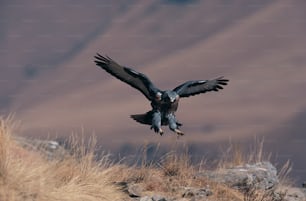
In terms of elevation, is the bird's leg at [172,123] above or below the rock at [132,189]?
above

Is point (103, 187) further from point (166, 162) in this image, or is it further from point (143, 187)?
point (166, 162)

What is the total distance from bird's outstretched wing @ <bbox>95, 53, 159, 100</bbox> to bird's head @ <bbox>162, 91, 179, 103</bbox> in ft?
1.16

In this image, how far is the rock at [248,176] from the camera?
12.5 metres

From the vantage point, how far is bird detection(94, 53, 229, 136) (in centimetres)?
1038

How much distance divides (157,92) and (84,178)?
1.65 metres

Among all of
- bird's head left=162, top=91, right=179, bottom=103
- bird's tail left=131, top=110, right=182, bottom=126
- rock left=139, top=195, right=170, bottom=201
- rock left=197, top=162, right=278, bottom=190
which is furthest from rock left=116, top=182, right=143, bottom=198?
rock left=197, top=162, right=278, bottom=190

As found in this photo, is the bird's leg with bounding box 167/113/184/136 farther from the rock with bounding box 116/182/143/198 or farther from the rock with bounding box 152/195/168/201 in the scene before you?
the rock with bounding box 116/182/143/198

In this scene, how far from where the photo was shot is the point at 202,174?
1252 centimetres

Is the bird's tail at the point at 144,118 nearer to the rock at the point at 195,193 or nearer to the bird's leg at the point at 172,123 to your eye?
the bird's leg at the point at 172,123

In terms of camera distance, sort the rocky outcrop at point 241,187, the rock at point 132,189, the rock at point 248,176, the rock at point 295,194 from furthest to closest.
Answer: the rock at point 295,194 → the rock at point 248,176 → the rocky outcrop at point 241,187 → the rock at point 132,189

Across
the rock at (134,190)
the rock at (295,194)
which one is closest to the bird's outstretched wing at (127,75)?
the rock at (134,190)

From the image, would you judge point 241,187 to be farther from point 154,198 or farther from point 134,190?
point 134,190

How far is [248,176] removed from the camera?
12750 millimetres

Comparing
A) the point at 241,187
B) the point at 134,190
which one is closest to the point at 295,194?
the point at 241,187
